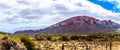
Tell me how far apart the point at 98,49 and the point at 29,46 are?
25349mm

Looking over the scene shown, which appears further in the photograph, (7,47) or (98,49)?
(98,49)

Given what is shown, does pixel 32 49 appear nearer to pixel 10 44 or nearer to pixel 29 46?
pixel 29 46

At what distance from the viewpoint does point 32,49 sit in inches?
1511

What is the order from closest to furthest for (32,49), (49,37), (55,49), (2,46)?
(2,46) < (32,49) < (55,49) < (49,37)

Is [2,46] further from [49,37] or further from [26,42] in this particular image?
[49,37]

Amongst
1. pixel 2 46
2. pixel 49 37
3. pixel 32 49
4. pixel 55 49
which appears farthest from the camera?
pixel 49 37

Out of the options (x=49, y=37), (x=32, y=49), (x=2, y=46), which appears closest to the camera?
(x=2, y=46)

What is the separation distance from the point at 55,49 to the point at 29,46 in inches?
782

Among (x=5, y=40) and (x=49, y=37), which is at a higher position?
(x=5, y=40)

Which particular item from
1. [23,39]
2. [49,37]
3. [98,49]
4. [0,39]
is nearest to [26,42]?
[23,39]

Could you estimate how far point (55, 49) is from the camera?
58.0 meters

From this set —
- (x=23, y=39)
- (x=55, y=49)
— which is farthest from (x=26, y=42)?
(x=55, y=49)

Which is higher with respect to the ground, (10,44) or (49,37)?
(10,44)

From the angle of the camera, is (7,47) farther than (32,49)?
No
